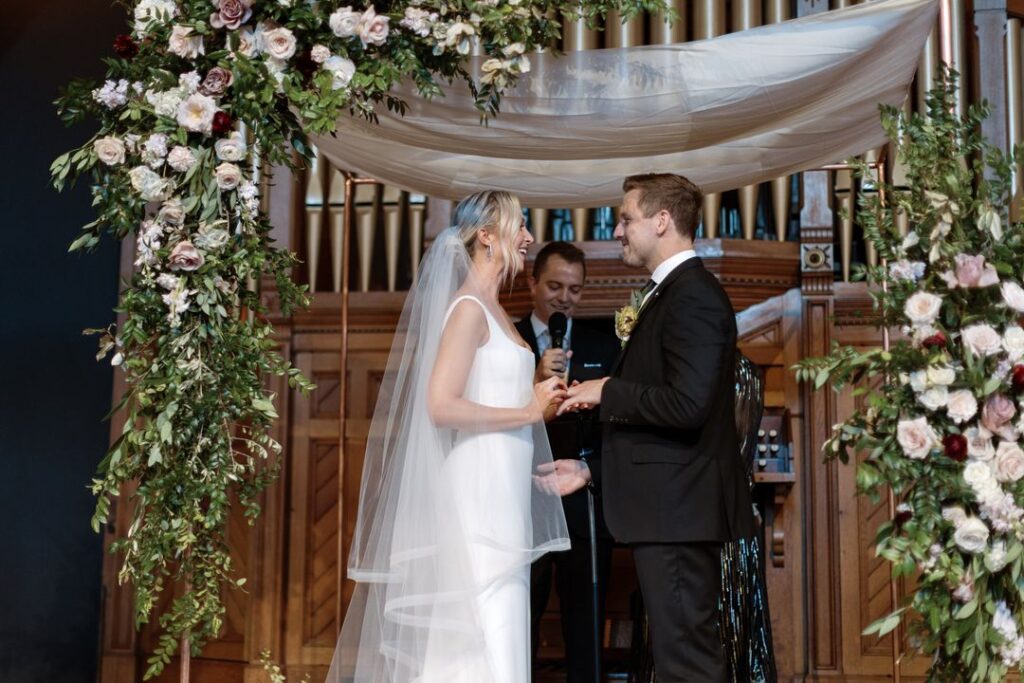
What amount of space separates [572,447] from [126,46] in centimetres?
221

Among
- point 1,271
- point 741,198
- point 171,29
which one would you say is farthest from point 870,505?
point 1,271

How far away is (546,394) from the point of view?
384 cm

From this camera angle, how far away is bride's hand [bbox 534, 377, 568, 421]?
382 centimetres

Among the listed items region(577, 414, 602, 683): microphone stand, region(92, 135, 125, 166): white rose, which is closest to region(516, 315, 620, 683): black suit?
region(577, 414, 602, 683): microphone stand

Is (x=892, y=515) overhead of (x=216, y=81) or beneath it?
beneath

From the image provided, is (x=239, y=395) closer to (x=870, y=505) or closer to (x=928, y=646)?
(x=928, y=646)

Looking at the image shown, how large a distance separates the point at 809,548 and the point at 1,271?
152 inches

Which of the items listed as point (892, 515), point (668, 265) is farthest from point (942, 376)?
point (892, 515)

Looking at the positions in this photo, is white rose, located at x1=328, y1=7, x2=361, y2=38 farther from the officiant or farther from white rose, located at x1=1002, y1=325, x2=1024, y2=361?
white rose, located at x1=1002, y1=325, x2=1024, y2=361

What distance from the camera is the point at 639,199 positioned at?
393 centimetres

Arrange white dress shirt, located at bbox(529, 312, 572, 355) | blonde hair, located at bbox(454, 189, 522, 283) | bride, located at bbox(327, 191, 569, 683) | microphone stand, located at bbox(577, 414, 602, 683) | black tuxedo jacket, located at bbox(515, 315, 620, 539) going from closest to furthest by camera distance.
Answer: bride, located at bbox(327, 191, 569, 683)
blonde hair, located at bbox(454, 189, 522, 283)
microphone stand, located at bbox(577, 414, 602, 683)
black tuxedo jacket, located at bbox(515, 315, 620, 539)
white dress shirt, located at bbox(529, 312, 572, 355)

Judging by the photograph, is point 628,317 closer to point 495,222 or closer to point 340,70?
point 495,222

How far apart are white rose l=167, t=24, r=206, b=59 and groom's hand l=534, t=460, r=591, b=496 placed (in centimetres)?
163

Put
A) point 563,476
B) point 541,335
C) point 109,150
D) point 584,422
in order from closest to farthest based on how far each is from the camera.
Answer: point 109,150 → point 563,476 → point 584,422 → point 541,335
